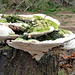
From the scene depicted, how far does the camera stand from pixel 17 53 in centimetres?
153

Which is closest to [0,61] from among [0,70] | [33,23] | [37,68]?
[0,70]

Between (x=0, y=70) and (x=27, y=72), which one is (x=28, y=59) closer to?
(x=27, y=72)

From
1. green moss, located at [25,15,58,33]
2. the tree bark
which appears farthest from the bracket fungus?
the tree bark

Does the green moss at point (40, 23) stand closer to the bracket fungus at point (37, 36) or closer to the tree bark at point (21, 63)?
the bracket fungus at point (37, 36)

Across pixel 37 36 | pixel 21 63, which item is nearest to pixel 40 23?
pixel 37 36

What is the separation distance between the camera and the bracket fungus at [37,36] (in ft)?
3.83

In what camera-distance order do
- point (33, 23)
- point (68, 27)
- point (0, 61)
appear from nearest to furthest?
point (0, 61) → point (33, 23) → point (68, 27)

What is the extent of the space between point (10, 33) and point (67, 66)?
2038mm

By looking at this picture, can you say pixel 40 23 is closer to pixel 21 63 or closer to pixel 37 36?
pixel 37 36

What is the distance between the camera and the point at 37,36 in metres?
1.30

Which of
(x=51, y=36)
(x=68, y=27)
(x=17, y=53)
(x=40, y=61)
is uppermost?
→ (x=51, y=36)

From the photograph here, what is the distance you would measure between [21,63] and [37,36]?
0.43 m

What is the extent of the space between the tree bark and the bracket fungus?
0.12m

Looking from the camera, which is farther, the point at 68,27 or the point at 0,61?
the point at 68,27
